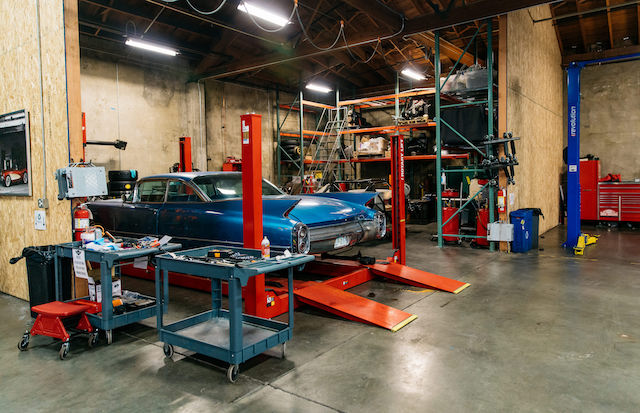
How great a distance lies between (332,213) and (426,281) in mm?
1534

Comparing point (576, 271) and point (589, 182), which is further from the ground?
point (589, 182)

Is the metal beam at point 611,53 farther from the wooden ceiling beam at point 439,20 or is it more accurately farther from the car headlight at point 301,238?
the car headlight at point 301,238

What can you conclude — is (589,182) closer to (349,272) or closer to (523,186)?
(523,186)

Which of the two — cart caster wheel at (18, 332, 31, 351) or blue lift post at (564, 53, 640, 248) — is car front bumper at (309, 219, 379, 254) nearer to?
cart caster wheel at (18, 332, 31, 351)

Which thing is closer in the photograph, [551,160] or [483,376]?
[483,376]

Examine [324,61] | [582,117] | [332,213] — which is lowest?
[332,213]

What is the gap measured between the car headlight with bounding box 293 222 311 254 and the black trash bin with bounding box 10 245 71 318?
2268 millimetres

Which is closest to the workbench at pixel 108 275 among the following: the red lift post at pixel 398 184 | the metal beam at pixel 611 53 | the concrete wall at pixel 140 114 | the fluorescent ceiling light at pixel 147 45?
the red lift post at pixel 398 184

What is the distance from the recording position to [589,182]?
11992mm

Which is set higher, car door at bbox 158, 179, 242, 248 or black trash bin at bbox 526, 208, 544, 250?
car door at bbox 158, 179, 242, 248

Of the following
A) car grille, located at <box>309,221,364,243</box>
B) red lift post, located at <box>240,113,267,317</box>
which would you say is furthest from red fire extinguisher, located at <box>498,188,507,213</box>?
red lift post, located at <box>240,113,267,317</box>

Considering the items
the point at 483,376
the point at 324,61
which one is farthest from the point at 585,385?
the point at 324,61

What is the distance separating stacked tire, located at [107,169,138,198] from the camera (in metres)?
9.41

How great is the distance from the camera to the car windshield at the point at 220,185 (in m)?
5.01
